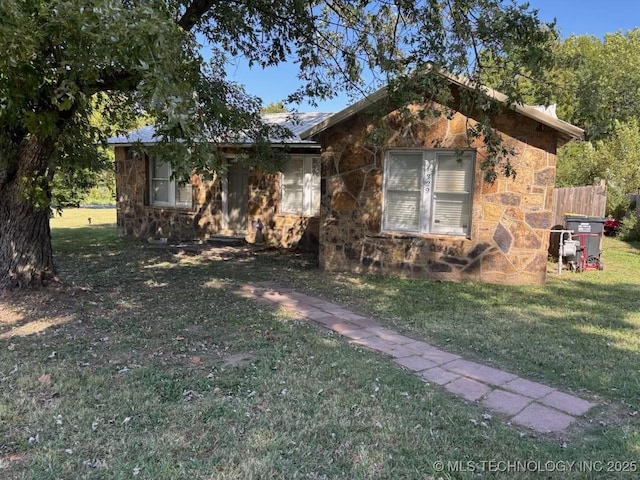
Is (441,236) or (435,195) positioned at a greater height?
(435,195)

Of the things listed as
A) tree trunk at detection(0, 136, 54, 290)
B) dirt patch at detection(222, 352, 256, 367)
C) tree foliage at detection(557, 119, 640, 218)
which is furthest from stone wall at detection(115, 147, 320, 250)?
tree foliage at detection(557, 119, 640, 218)

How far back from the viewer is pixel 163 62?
11.0 feet

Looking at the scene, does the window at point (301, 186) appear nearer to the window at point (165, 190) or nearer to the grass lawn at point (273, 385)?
the window at point (165, 190)

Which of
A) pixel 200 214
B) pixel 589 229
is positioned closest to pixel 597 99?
pixel 589 229

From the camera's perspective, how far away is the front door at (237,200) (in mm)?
12547

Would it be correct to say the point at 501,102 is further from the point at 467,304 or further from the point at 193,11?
the point at 193,11

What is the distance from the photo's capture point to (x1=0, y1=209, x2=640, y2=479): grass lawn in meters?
2.71

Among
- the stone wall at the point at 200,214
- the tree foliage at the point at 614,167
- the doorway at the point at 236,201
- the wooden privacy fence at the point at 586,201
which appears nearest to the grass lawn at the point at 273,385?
the stone wall at the point at 200,214

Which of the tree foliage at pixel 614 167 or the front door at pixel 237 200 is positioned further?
the tree foliage at pixel 614 167

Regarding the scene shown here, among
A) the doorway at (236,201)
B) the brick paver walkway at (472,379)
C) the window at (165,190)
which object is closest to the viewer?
the brick paver walkway at (472,379)

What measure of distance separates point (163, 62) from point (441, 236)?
19.6ft

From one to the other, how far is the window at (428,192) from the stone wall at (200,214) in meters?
3.37

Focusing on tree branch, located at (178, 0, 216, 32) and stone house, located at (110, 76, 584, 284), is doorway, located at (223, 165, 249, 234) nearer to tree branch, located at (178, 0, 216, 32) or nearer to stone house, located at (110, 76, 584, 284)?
stone house, located at (110, 76, 584, 284)

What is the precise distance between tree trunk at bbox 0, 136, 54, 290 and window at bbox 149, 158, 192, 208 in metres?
7.04
